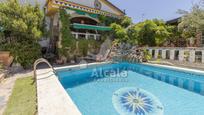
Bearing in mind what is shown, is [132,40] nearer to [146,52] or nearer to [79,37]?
[146,52]

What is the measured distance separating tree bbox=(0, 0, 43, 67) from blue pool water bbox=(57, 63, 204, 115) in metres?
4.88

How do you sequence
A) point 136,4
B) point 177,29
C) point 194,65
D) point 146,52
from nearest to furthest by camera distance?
point 194,65, point 146,52, point 177,29, point 136,4

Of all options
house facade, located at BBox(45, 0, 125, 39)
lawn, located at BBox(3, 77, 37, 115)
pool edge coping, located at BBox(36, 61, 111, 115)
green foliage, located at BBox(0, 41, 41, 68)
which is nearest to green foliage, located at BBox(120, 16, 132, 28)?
house facade, located at BBox(45, 0, 125, 39)

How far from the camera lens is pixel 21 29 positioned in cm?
1288

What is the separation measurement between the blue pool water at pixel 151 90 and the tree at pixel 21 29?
192 inches

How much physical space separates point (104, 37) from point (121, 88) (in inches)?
515

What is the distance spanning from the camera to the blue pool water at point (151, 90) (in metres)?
6.87

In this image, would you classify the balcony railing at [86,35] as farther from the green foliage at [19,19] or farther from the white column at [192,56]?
the white column at [192,56]

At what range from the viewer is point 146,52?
18766mm

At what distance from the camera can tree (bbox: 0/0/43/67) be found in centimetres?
1265

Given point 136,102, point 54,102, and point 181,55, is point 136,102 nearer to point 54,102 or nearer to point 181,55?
point 54,102

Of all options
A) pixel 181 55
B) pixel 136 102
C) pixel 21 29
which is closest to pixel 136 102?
pixel 136 102

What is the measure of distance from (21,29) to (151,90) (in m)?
12.4

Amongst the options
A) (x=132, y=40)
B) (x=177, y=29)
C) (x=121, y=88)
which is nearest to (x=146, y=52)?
(x=132, y=40)
